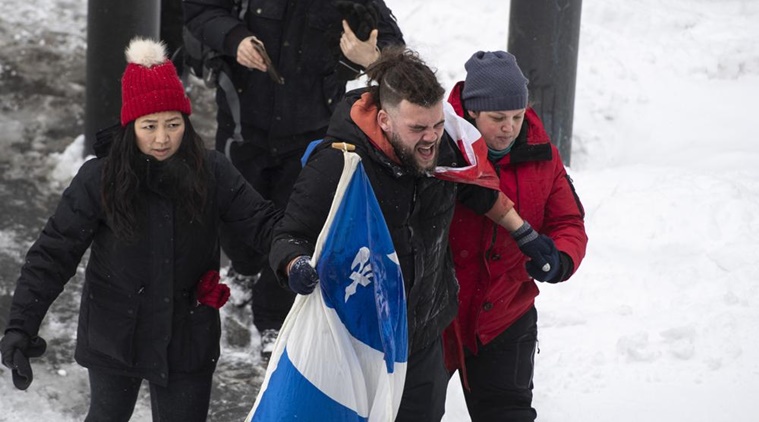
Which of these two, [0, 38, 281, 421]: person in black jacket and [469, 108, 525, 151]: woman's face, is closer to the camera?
[0, 38, 281, 421]: person in black jacket

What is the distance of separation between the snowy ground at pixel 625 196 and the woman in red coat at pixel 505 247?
927 mm

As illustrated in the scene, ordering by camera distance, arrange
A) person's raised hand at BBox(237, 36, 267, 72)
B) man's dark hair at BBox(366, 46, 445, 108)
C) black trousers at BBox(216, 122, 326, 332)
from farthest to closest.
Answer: black trousers at BBox(216, 122, 326, 332) → person's raised hand at BBox(237, 36, 267, 72) → man's dark hair at BBox(366, 46, 445, 108)

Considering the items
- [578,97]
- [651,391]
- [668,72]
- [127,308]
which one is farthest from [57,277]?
[668,72]

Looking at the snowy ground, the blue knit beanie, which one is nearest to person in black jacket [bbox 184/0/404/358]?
the snowy ground

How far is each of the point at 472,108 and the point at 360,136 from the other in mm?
560

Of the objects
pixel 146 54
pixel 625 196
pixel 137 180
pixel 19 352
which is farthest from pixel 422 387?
pixel 625 196

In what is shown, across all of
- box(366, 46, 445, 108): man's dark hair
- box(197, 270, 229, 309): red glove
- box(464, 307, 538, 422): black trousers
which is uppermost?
box(366, 46, 445, 108): man's dark hair

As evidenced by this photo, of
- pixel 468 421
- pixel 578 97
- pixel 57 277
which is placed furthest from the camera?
pixel 578 97

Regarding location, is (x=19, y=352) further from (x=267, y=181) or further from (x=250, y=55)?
(x=267, y=181)

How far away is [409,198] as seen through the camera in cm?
385

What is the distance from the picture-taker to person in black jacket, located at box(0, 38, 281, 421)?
4012mm

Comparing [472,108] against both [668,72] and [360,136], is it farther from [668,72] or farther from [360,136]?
[668,72]

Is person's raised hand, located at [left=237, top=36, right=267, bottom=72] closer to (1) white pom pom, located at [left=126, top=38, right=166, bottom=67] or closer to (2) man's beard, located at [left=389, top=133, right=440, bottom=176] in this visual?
(1) white pom pom, located at [left=126, top=38, right=166, bottom=67]

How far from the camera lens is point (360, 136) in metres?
3.77
